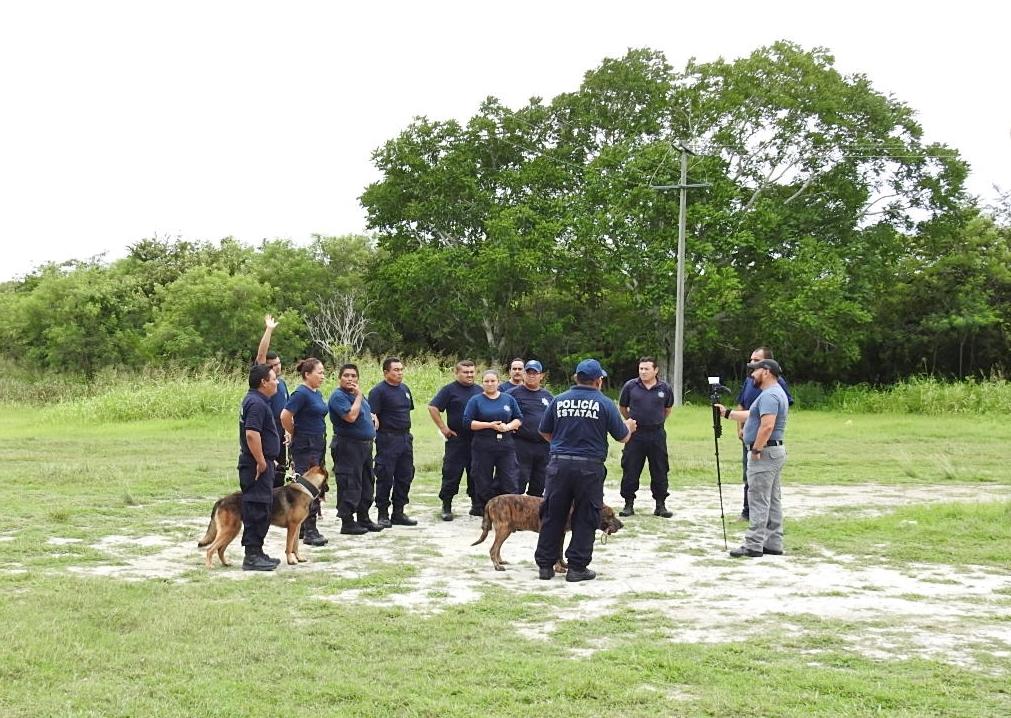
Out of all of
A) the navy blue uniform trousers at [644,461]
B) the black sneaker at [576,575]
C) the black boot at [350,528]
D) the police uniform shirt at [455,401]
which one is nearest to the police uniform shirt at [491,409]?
Result: the police uniform shirt at [455,401]

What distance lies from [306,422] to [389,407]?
118 centimetres

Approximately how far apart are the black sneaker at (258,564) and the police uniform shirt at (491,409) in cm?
317

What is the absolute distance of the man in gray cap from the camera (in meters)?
8.92

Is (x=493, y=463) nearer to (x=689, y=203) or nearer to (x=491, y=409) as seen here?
(x=491, y=409)

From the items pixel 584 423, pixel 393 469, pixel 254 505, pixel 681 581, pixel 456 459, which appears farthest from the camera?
pixel 456 459

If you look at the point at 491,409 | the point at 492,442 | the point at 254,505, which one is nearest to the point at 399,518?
the point at 492,442

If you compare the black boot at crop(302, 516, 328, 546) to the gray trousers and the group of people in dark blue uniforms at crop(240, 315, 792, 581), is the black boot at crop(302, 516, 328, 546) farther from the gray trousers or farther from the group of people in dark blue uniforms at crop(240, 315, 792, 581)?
the gray trousers

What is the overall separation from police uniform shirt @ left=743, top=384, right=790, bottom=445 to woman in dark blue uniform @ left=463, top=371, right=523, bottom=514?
2541 millimetres

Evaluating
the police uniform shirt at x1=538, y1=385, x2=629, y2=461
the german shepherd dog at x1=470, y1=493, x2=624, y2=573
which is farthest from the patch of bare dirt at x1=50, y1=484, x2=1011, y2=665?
the police uniform shirt at x1=538, y1=385, x2=629, y2=461

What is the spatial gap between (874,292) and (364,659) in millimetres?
32419

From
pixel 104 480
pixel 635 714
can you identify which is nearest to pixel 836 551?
pixel 635 714

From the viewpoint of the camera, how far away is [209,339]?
37.4 m

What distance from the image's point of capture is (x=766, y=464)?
357 inches

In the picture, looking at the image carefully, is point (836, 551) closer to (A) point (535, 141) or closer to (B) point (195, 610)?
(B) point (195, 610)
